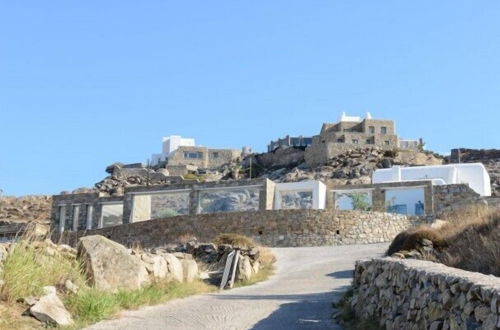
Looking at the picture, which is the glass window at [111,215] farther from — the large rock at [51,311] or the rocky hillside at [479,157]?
the rocky hillside at [479,157]

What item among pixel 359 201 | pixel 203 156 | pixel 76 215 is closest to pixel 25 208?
pixel 76 215

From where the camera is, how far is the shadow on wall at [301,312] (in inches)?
382

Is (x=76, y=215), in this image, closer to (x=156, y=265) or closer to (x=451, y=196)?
(x=451, y=196)

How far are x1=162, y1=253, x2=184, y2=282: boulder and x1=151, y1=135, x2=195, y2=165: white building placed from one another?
79.5m

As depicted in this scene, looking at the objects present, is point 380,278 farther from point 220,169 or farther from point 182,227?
point 220,169

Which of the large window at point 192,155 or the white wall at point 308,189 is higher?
the large window at point 192,155

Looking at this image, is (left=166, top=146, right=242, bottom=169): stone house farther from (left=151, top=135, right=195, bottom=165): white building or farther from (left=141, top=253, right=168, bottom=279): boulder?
(left=141, top=253, right=168, bottom=279): boulder

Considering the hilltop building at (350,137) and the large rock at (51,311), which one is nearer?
the large rock at (51,311)

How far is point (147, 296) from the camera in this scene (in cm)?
1123

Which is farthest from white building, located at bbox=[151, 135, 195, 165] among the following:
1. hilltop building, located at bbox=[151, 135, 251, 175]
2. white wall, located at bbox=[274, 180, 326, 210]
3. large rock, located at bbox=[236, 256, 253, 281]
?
large rock, located at bbox=[236, 256, 253, 281]

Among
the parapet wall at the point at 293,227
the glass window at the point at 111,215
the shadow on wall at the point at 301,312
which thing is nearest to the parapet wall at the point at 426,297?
the shadow on wall at the point at 301,312

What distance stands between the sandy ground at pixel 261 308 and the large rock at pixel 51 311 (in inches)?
19.6

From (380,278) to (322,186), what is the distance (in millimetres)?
27590

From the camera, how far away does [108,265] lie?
11.2m
